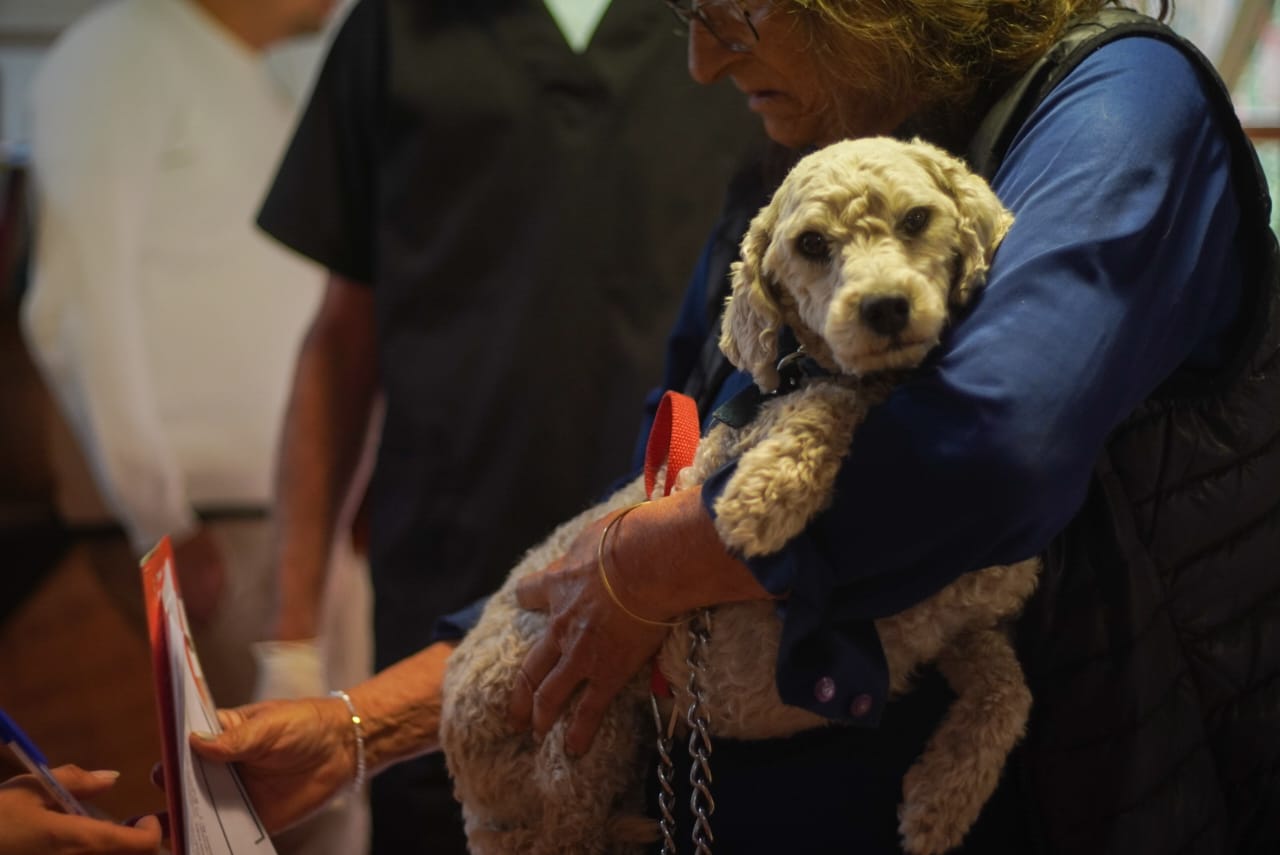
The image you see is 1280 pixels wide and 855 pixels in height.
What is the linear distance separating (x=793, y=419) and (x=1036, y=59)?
0.31m

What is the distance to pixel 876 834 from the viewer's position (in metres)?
0.76

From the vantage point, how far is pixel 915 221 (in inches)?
25.5

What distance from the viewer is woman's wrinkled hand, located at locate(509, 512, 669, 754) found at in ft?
2.41

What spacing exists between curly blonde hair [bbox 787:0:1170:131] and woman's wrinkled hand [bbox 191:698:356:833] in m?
0.63

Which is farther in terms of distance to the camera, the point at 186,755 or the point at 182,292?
the point at 182,292

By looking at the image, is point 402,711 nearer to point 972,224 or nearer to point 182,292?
point 972,224

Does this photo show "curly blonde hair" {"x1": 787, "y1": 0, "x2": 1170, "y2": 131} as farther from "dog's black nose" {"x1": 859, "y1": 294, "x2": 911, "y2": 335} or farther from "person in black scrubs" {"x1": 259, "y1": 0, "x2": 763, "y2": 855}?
"person in black scrubs" {"x1": 259, "y1": 0, "x2": 763, "y2": 855}

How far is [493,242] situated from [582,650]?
2.49 ft

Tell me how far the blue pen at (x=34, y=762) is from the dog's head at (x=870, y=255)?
1.71 feet

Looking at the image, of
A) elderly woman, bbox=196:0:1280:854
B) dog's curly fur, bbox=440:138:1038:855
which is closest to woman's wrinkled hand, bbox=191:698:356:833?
elderly woman, bbox=196:0:1280:854

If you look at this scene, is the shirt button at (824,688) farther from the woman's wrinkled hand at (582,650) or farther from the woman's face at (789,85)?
the woman's face at (789,85)

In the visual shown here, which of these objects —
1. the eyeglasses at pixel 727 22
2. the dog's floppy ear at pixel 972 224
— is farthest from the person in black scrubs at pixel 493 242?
the dog's floppy ear at pixel 972 224

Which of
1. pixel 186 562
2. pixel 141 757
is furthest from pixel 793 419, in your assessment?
pixel 186 562

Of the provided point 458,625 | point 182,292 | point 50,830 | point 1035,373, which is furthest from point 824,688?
point 182,292
